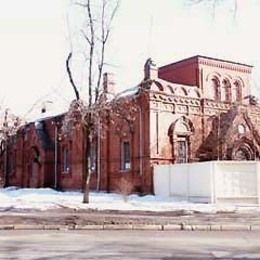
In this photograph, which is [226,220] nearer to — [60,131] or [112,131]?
[112,131]

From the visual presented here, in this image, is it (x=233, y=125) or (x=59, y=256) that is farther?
(x=233, y=125)

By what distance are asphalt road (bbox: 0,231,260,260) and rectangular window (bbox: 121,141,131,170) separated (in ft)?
72.6

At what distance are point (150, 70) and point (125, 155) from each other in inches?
249

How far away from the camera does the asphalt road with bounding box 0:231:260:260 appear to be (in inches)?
407

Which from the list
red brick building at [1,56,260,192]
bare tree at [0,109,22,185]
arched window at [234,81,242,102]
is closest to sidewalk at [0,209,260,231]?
red brick building at [1,56,260,192]

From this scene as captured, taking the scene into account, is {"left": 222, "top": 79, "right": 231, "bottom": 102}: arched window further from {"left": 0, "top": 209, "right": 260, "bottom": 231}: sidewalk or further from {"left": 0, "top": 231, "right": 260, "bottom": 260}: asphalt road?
{"left": 0, "top": 231, "right": 260, "bottom": 260}: asphalt road

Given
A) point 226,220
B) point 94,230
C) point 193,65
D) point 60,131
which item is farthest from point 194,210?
point 60,131

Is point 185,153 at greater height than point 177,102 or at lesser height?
lesser

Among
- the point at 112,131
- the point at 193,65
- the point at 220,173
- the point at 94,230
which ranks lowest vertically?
the point at 94,230

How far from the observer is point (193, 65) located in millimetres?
41781

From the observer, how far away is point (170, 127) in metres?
36.7

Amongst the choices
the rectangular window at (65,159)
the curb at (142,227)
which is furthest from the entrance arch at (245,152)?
the curb at (142,227)

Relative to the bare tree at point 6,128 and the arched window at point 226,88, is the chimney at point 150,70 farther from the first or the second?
the bare tree at point 6,128

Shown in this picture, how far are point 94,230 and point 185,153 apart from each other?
2208 centimetres
